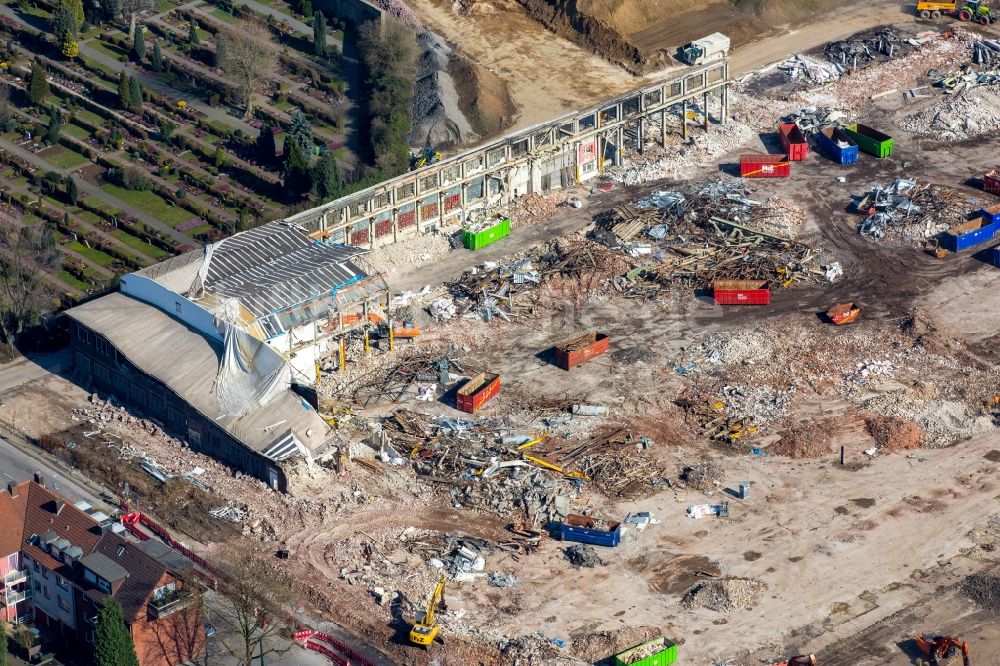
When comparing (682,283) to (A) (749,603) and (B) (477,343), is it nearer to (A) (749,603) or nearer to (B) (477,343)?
(B) (477,343)

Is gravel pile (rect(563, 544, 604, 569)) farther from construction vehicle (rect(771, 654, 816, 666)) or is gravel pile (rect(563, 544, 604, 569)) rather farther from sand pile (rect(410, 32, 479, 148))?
sand pile (rect(410, 32, 479, 148))

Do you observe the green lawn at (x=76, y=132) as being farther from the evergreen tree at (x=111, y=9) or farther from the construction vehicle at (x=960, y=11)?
the construction vehicle at (x=960, y=11)

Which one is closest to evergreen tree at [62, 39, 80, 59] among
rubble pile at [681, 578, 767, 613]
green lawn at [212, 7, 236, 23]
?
green lawn at [212, 7, 236, 23]

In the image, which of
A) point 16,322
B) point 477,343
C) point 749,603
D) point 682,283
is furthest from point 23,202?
point 749,603

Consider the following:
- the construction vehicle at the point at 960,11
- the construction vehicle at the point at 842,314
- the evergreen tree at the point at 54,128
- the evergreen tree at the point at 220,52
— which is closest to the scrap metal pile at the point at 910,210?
the construction vehicle at the point at 842,314

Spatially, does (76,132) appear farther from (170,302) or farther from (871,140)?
(871,140)

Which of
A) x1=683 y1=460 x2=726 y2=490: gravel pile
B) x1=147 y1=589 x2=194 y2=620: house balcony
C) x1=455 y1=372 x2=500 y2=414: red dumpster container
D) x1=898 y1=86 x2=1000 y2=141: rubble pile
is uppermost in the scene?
x1=898 y1=86 x2=1000 y2=141: rubble pile
